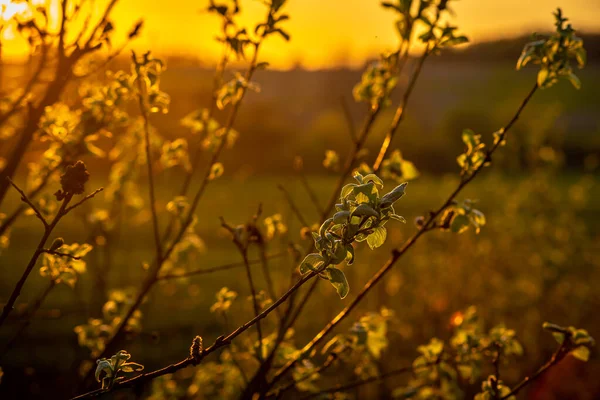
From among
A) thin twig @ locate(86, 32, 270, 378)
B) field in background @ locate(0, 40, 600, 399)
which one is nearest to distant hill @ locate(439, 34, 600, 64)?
field in background @ locate(0, 40, 600, 399)

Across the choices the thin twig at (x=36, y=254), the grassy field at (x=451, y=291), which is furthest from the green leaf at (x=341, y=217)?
the grassy field at (x=451, y=291)

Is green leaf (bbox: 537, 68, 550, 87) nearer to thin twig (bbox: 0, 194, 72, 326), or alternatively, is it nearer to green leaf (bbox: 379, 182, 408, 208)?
green leaf (bbox: 379, 182, 408, 208)

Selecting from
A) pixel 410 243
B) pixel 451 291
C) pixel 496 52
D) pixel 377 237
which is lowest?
pixel 496 52

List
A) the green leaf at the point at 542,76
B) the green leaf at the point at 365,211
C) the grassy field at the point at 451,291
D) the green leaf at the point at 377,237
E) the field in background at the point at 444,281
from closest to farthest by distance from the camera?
the green leaf at the point at 365,211 < the green leaf at the point at 377,237 < the green leaf at the point at 542,76 < the field in background at the point at 444,281 < the grassy field at the point at 451,291

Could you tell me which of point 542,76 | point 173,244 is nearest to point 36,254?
point 173,244

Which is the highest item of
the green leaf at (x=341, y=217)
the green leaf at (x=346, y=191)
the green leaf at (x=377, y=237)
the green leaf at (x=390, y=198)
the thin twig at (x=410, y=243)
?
the green leaf at (x=346, y=191)

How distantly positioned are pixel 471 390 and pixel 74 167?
14.9 feet

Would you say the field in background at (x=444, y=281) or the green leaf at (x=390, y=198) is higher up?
the green leaf at (x=390, y=198)

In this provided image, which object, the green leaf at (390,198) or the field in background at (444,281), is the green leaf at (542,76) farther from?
the field in background at (444,281)

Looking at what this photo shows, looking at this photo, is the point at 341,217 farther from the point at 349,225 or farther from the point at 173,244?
the point at 173,244

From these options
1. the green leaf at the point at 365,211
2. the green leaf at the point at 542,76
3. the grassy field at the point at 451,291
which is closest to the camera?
the green leaf at the point at 365,211

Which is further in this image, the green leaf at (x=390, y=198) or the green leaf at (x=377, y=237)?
the green leaf at (x=377, y=237)

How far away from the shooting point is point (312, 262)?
1100 millimetres

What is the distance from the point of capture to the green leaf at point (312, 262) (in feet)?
3.55
